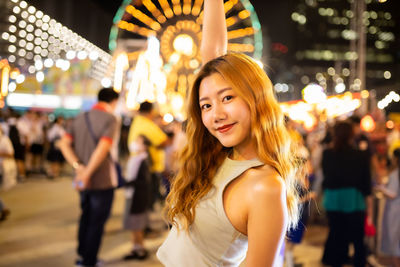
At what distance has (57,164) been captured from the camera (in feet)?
33.7

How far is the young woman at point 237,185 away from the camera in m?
0.94

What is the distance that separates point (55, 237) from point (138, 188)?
1451mm

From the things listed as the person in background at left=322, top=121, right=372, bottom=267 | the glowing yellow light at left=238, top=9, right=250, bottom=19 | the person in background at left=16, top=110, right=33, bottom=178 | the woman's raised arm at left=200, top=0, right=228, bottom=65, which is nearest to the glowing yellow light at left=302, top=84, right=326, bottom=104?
the glowing yellow light at left=238, top=9, right=250, bottom=19

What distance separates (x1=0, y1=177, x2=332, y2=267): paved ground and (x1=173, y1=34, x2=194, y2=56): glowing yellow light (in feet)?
19.6

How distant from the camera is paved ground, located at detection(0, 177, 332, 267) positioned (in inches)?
162

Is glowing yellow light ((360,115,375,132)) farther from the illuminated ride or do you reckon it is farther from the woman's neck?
the woman's neck

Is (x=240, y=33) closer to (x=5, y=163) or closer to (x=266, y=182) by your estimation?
(x=5, y=163)

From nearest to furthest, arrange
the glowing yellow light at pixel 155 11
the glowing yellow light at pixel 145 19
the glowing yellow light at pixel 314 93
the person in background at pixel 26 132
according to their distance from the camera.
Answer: the person in background at pixel 26 132, the glowing yellow light at pixel 145 19, the glowing yellow light at pixel 155 11, the glowing yellow light at pixel 314 93

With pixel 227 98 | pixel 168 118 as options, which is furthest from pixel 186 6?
pixel 227 98

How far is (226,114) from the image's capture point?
3.58ft

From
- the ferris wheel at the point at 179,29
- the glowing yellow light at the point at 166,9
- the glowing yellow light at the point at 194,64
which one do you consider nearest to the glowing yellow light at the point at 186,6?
the ferris wheel at the point at 179,29

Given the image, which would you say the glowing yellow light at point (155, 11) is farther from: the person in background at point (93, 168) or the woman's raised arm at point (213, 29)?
the woman's raised arm at point (213, 29)

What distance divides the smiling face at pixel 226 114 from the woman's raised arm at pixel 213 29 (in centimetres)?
41

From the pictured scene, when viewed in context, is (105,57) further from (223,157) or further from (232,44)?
(223,157)
